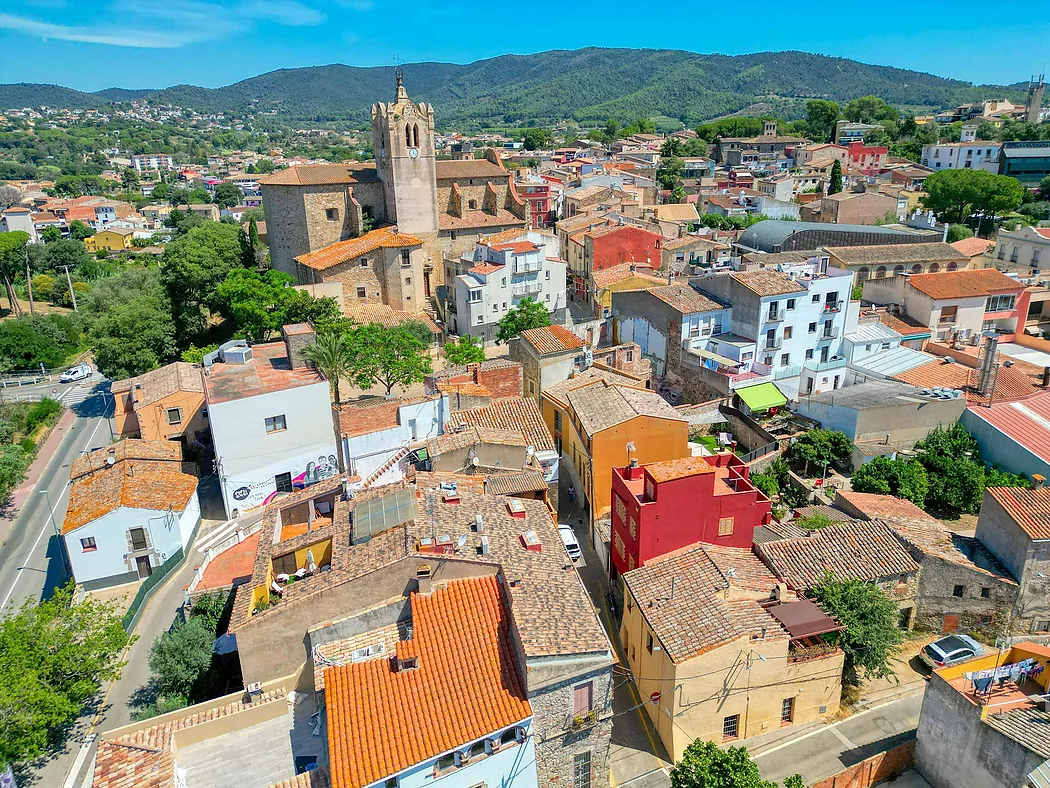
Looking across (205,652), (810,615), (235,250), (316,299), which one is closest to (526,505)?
(810,615)

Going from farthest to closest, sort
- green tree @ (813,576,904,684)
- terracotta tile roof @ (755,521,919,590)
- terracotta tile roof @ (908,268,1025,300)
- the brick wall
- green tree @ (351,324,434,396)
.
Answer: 1. terracotta tile roof @ (908,268,1025,300)
2. green tree @ (351,324,434,396)
3. terracotta tile roof @ (755,521,919,590)
4. green tree @ (813,576,904,684)
5. the brick wall

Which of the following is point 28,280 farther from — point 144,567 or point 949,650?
point 949,650

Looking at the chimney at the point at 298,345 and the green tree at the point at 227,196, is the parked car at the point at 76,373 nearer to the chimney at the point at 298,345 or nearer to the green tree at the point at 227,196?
the chimney at the point at 298,345

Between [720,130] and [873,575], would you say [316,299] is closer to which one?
[873,575]

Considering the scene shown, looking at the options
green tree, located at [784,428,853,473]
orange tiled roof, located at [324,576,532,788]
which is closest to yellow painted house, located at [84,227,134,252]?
green tree, located at [784,428,853,473]

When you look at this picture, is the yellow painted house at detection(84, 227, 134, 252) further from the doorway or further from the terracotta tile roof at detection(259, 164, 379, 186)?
the doorway

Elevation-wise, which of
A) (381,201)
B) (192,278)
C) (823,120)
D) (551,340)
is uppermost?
(823,120)

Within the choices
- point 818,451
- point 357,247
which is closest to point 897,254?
point 818,451
